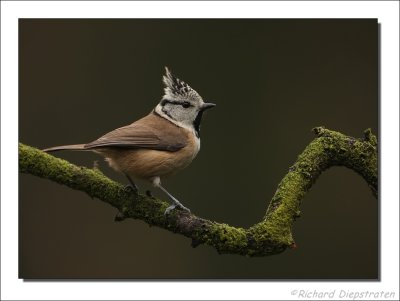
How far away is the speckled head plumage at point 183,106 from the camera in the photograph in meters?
3.75

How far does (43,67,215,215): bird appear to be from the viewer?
3.32m

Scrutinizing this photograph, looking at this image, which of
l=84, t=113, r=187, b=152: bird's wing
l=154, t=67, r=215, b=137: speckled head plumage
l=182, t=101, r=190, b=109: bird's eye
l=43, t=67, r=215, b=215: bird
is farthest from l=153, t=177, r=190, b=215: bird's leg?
l=182, t=101, r=190, b=109: bird's eye

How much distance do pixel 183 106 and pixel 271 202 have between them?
1.16m

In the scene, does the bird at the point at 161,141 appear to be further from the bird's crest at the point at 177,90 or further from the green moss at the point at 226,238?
the green moss at the point at 226,238

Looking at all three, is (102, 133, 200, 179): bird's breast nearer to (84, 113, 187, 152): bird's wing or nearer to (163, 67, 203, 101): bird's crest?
(84, 113, 187, 152): bird's wing

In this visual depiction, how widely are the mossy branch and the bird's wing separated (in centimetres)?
24

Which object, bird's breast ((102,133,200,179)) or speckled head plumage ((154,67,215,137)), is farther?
speckled head plumage ((154,67,215,137))

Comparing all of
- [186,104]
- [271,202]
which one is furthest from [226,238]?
[186,104]

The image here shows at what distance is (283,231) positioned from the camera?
9.19 ft

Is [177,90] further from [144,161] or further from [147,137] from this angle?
[144,161]

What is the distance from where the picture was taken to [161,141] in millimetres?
3473

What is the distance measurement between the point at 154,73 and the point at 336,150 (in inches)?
110

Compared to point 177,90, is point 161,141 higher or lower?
lower

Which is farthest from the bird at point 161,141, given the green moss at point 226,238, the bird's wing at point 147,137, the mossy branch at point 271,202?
the green moss at point 226,238
